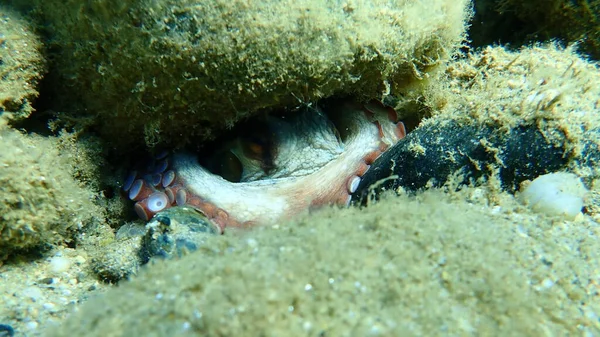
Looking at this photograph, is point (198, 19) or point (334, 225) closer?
point (334, 225)

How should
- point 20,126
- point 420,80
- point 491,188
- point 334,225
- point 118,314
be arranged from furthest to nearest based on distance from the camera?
point 420,80
point 20,126
point 491,188
point 334,225
point 118,314

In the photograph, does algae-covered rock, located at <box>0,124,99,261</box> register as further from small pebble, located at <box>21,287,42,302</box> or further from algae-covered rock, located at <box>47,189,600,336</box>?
algae-covered rock, located at <box>47,189,600,336</box>

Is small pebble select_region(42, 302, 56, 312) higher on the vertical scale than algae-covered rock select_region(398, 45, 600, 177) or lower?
lower

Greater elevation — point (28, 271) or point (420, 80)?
point (420, 80)

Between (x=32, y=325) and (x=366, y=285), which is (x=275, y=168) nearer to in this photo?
(x=32, y=325)

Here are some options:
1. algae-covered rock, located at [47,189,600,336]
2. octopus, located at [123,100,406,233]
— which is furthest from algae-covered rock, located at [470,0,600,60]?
algae-covered rock, located at [47,189,600,336]

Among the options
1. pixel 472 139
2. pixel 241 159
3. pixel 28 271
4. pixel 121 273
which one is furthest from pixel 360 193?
pixel 28 271

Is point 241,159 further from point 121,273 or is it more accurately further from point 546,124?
point 546,124
